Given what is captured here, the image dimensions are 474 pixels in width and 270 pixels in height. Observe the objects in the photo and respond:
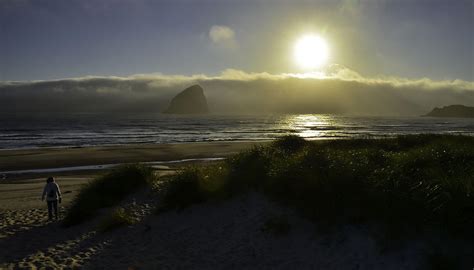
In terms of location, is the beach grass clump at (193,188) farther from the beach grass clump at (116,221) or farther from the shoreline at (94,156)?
the shoreline at (94,156)

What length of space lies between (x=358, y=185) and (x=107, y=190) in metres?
9.75

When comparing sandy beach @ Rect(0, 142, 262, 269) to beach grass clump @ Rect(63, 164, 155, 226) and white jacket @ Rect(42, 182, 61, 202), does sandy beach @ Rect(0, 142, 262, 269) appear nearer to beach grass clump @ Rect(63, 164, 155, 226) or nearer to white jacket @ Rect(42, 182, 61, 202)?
beach grass clump @ Rect(63, 164, 155, 226)

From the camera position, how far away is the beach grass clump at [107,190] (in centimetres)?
1329

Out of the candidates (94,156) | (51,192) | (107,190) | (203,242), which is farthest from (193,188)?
(94,156)

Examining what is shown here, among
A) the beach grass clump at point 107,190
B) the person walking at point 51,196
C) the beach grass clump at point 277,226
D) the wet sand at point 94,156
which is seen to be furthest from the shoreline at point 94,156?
the beach grass clump at point 277,226

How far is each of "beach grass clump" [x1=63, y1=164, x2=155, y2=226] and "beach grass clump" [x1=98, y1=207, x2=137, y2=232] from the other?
4.65 feet

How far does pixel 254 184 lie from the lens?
40.5ft

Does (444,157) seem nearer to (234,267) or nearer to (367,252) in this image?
(367,252)

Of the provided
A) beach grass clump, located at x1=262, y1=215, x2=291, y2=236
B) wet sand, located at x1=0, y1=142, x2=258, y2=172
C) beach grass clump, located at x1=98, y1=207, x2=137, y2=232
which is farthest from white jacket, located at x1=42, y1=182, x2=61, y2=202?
wet sand, located at x1=0, y1=142, x2=258, y2=172

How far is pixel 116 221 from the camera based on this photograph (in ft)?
39.3

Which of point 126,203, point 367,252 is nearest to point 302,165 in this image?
point 367,252

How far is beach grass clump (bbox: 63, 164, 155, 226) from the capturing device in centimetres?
1329

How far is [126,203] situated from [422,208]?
33.4ft

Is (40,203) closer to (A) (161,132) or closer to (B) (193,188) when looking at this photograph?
(B) (193,188)
